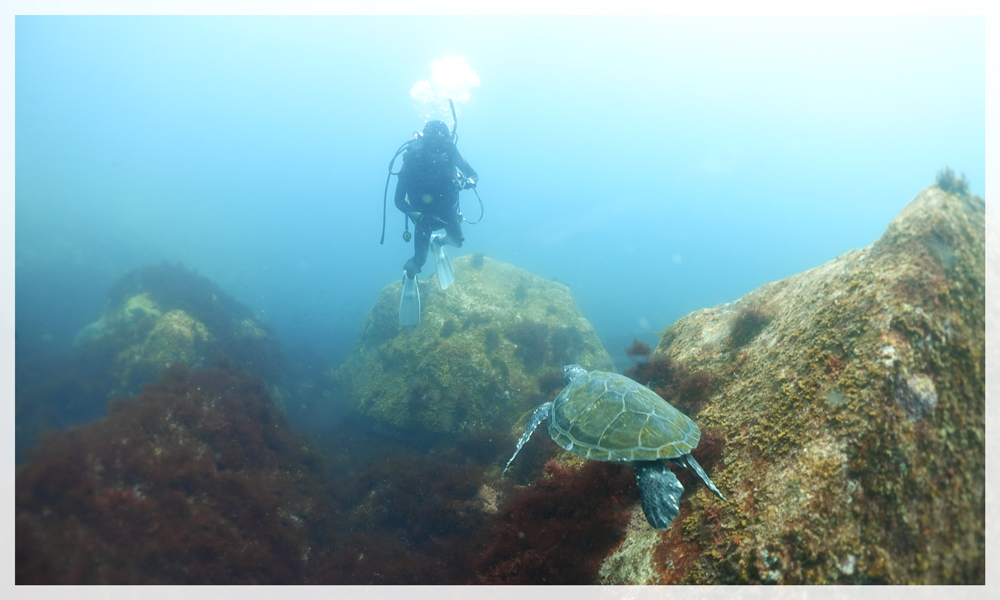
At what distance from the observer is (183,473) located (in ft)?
13.9

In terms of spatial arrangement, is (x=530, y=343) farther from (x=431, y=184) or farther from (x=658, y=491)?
(x=658, y=491)

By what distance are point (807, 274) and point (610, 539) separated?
4.87m

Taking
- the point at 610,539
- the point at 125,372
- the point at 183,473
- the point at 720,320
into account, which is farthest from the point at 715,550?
the point at 125,372

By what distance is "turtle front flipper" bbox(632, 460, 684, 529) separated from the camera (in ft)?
9.94

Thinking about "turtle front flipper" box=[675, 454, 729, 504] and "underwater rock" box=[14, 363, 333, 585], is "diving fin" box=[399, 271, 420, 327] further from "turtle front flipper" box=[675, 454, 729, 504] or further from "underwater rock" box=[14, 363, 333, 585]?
"turtle front flipper" box=[675, 454, 729, 504]

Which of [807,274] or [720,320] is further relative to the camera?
[720,320]

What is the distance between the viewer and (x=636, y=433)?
358 cm

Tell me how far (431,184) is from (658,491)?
345 inches

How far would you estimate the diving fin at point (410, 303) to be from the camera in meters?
10.4

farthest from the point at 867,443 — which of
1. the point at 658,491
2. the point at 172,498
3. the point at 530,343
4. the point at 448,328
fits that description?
the point at 448,328

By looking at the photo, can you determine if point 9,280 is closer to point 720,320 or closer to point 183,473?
point 183,473

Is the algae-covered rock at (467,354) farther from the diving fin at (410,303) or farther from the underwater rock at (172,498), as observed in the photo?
the underwater rock at (172,498)

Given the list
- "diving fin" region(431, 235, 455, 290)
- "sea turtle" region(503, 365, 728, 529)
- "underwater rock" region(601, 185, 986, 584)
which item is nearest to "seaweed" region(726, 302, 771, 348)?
"underwater rock" region(601, 185, 986, 584)

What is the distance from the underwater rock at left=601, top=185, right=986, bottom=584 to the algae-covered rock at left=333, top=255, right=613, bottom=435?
5.23m
